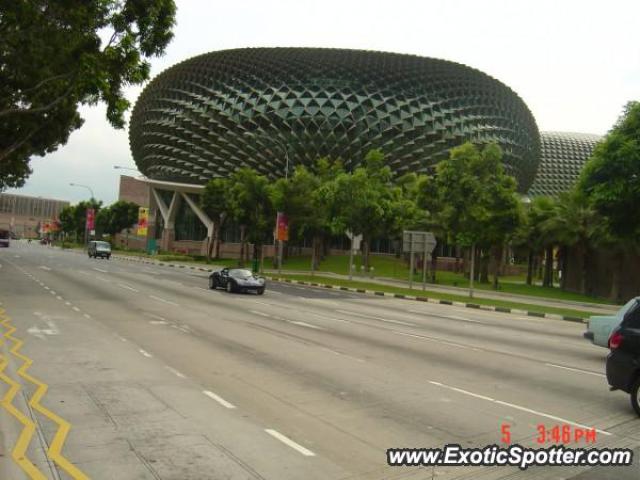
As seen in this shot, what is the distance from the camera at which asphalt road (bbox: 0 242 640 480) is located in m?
5.79

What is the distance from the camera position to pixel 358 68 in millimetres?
87812

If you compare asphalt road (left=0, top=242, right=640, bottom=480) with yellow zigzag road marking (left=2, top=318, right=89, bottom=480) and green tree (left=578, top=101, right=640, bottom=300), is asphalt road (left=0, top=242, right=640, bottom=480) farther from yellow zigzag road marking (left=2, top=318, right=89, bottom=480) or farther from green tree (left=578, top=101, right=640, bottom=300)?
green tree (left=578, top=101, right=640, bottom=300)

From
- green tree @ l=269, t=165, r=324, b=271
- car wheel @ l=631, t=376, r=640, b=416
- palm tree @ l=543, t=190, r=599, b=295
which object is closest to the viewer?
car wheel @ l=631, t=376, r=640, b=416

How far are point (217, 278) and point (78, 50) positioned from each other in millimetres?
14150

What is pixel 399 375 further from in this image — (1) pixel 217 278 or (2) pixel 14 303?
(1) pixel 217 278

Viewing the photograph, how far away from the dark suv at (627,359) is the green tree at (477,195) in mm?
27142

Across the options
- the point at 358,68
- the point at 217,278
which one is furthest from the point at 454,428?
the point at 358,68

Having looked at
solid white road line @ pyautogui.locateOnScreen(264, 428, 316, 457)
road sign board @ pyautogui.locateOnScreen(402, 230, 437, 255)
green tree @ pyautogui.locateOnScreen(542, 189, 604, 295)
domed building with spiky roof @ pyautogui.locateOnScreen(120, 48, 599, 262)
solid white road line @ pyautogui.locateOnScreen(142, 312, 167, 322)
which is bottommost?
solid white road line @ pyautogui.locateOnScreen(142, 312, 167, 322)
